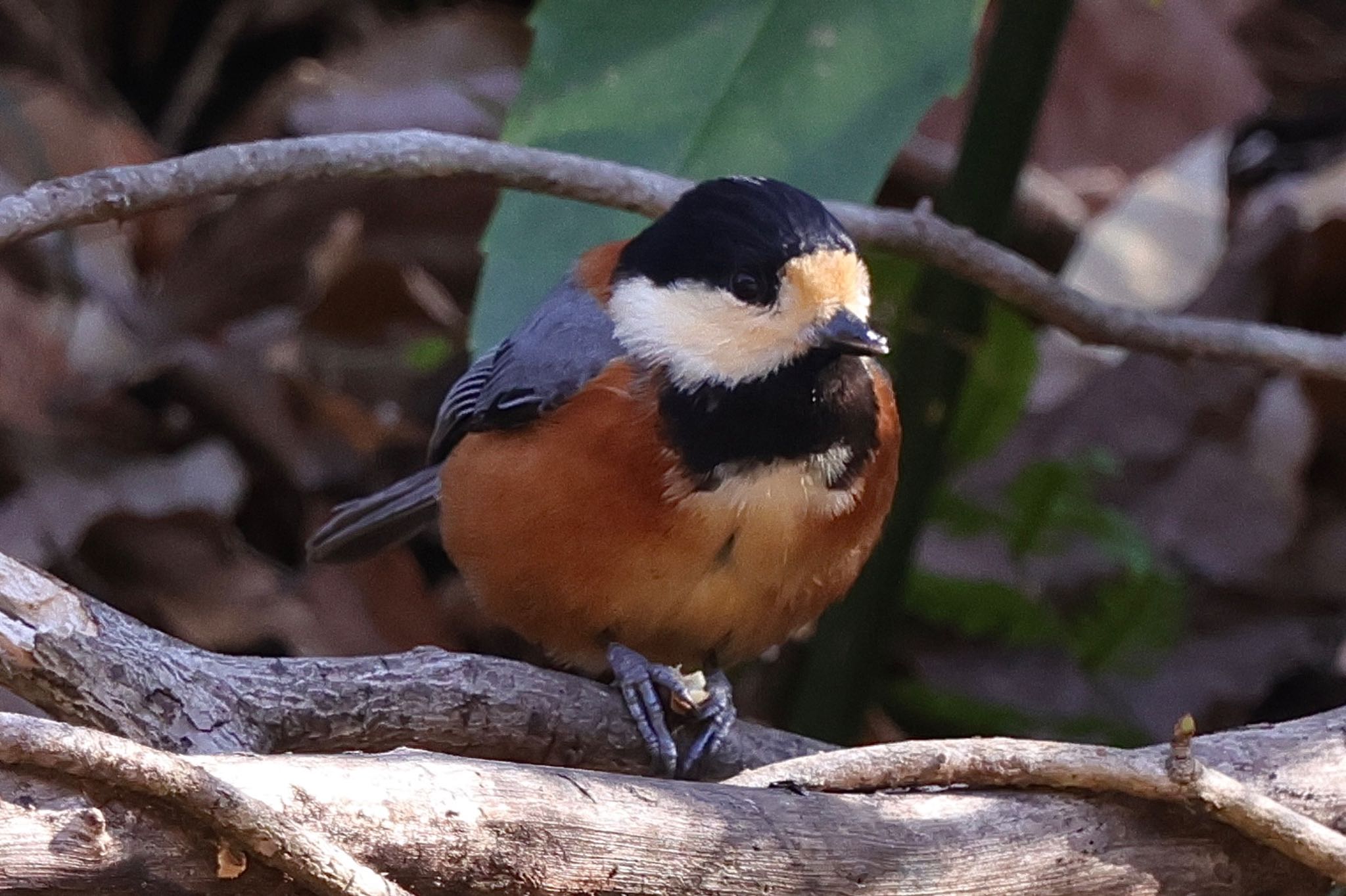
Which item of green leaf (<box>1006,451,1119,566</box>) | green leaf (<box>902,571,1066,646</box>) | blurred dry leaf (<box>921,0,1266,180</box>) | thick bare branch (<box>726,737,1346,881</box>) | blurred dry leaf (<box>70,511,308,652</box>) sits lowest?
thick bare branch (<box>726,737,1346,881</box>)

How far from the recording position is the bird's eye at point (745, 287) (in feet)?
6.64

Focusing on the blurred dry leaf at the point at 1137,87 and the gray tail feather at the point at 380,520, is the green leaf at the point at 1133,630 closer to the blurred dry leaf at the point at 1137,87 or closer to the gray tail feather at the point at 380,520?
the gray tail feather at the point at 380,520

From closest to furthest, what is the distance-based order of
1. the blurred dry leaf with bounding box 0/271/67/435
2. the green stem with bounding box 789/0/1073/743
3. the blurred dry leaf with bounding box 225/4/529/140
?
the green stem with bounding box 789/0/1073/743
the blurred dry leaf with bounding box 0/271/67/435
the blurred dry leaf with bounding box 225/4/529/140

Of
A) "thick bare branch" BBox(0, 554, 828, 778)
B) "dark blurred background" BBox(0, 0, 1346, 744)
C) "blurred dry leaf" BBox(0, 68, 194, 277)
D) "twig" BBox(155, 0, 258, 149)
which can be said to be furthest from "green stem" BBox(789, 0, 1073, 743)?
"twig" BBox(155, 0, 258, 149)

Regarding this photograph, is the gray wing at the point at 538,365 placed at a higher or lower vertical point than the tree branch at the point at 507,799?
higher

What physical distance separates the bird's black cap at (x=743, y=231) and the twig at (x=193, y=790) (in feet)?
3.14

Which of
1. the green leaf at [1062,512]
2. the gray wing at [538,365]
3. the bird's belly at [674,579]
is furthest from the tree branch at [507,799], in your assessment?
the green leaf at [1062,512]

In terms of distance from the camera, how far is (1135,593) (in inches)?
130

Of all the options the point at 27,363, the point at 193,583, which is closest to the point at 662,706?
the point at 193,583

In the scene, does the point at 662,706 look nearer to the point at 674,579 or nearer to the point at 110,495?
the point at 674,579

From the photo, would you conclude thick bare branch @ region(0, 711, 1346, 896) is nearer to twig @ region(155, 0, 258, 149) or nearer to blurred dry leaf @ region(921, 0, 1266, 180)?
blurred dry leaf @ region(921, 0, 1266, 180)

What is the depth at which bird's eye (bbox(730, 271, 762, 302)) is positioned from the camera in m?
2.03

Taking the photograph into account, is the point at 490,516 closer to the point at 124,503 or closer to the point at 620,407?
the point at 620,407

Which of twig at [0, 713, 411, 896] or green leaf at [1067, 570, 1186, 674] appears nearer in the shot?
twig at [0, 713, 411, 896]
